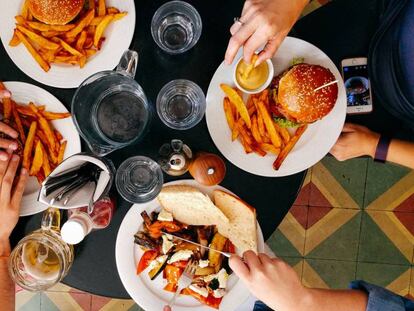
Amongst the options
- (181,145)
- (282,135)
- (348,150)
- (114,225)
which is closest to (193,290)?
(114,225)

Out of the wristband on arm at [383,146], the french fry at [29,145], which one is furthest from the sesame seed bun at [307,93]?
the french fry at [29,145]

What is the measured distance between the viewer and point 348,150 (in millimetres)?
1728

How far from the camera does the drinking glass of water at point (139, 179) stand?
155cm

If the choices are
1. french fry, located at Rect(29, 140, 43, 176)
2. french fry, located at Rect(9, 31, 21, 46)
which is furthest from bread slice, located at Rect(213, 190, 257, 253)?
french fry, located at Rect(9, 31, 21, 46)

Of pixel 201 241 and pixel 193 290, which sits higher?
pixel 201 241

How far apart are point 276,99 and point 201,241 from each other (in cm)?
53

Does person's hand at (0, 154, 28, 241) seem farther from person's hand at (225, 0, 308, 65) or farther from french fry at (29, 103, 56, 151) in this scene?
person's hand at (225, 0, 308, 65)

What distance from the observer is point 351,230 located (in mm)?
2439

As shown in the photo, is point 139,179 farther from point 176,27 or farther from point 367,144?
point 367,144

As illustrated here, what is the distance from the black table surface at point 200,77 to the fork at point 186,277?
0.19m

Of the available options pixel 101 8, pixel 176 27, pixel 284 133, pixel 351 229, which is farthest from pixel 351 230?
pixel 101 8

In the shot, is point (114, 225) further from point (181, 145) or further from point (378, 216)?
point (378, 216)

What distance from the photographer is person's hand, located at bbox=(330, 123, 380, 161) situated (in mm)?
1691

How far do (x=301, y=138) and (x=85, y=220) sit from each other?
0.73m
